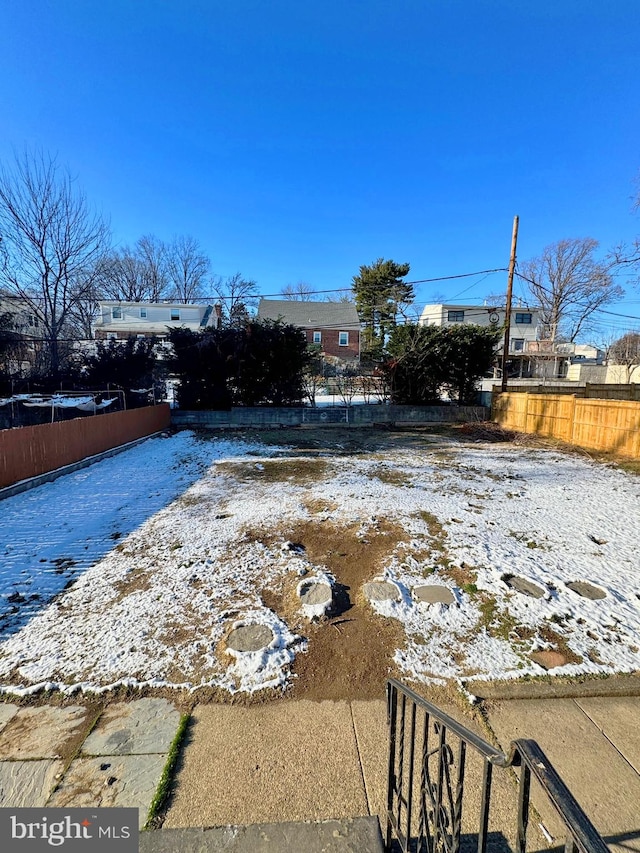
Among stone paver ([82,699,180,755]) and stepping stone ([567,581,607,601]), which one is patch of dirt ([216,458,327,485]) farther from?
stone paver ([82,699,180,755])

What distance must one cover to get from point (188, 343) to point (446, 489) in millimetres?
11381

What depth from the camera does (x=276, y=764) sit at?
1.84 meters

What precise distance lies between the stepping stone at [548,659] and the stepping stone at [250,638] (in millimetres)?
1867

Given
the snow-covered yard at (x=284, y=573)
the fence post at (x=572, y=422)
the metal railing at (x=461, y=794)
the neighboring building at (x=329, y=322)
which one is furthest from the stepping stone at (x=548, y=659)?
the neighboring building at (x=329, y=322)

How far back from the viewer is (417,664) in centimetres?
251

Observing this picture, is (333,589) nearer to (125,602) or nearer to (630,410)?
(125,602)

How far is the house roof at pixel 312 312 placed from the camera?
3120cm

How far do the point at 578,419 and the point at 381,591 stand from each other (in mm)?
10131

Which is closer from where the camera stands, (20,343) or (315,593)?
(315,593)

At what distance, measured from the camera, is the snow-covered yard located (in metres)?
2.55

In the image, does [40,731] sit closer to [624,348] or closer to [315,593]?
[315,593]

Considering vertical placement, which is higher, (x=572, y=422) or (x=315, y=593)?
(x=572, y=422)

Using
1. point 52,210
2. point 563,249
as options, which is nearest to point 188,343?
point 52,210

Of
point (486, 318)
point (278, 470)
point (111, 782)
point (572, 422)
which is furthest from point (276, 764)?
point (486, 318)
